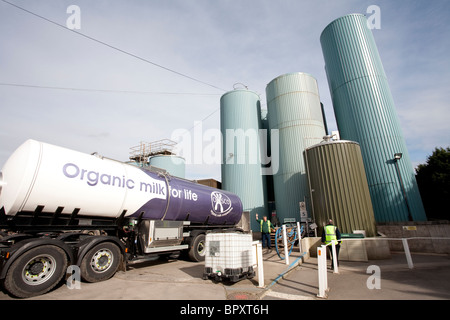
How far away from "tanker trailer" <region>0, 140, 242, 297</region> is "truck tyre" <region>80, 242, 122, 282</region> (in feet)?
0.08

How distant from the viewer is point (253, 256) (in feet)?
22.6

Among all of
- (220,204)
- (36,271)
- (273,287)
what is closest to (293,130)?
(220,204)

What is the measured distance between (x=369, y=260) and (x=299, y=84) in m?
15.8

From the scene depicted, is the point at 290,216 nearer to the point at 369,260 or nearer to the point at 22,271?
the point at 369,260

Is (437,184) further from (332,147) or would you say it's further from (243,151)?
(243,151)

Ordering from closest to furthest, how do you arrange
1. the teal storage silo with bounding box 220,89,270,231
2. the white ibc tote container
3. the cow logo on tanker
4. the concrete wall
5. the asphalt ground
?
the asphalt ground
the white ibc tote container
the cow logo on tanker
the concrete wall
the teal storage silo with bounding box 220,89,270,231

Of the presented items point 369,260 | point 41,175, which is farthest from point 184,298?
point 369,260

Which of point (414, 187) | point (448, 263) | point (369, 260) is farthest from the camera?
point (414, 187)

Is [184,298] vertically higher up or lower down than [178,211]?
lower down

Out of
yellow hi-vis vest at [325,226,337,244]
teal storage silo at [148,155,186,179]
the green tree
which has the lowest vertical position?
yellow hi-vis vest at [325,226,337,244]

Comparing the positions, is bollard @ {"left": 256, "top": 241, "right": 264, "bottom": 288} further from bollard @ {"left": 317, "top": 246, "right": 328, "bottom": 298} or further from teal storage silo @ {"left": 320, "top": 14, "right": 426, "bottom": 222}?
teal storage silo @ {"left": 320, "top": 14, "right": 426, "bottom": 222}

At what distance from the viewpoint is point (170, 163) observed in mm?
28016

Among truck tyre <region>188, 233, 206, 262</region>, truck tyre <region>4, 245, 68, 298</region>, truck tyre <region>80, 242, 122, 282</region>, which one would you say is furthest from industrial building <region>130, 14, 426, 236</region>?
truck tyre <region>4, 245, 68, 298</region>

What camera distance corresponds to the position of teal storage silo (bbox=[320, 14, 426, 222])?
15.7 metres
